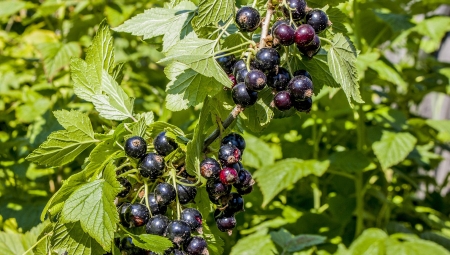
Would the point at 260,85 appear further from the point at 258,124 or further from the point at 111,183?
the point at 111,183

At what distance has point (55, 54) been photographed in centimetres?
216

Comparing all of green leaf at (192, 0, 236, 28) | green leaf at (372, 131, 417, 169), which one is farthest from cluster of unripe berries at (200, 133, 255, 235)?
green leaf at (372, 131, 417, 169)

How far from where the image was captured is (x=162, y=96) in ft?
7.98

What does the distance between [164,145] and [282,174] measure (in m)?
0.97

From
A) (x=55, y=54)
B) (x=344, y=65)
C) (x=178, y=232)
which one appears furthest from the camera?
(x=55, y=54)

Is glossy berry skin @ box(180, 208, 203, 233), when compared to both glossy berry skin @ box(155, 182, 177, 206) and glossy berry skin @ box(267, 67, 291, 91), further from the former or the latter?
glossy berry skin @ box(267, 67, 291, 91)

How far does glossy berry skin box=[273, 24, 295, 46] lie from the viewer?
854 millimetres

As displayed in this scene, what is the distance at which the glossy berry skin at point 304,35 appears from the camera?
2.86 feet

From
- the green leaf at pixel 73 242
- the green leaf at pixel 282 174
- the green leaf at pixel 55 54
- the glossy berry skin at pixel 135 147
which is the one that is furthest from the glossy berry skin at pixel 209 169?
the green leaf at pixel 55 54

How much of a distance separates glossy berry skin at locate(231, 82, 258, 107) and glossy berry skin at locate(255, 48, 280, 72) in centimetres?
5

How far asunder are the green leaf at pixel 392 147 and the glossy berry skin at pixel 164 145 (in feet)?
3.78

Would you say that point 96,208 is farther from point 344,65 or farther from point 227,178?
point 344,65

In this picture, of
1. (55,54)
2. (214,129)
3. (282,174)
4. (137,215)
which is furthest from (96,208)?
(55,54)

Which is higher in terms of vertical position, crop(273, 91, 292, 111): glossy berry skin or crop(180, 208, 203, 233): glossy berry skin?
crop(273, 91, 292, 111): glossy berry skin
